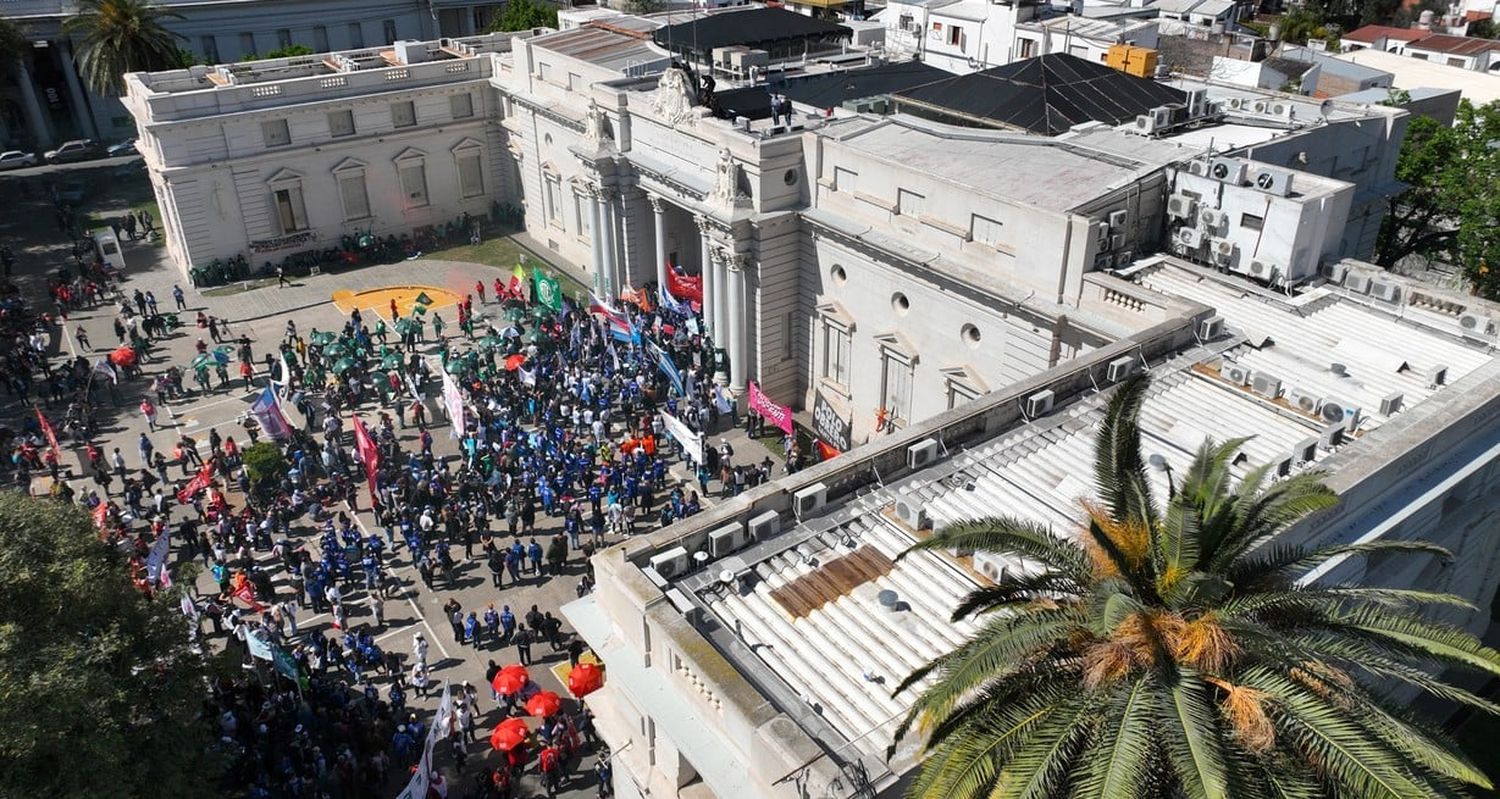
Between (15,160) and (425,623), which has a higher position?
(15,160)

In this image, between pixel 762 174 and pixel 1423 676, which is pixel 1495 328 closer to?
pixel 1423 676

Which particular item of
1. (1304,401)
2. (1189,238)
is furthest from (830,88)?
(1304,401)

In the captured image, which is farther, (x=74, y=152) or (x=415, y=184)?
(x=74, y=152)

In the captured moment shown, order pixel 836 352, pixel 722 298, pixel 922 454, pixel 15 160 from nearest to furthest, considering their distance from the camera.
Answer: pixel 922 454
pixel 836 352
pixel 722 298
pixel 15 160

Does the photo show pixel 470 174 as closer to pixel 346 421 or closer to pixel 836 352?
pixel 346 421

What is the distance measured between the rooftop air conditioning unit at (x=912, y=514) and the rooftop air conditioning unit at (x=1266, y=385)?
871 cm

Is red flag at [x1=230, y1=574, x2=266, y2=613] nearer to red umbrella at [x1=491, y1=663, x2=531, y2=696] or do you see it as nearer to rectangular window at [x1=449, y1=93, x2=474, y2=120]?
red umbrella at [x1=491, y1=663, x2=531, y2=696]

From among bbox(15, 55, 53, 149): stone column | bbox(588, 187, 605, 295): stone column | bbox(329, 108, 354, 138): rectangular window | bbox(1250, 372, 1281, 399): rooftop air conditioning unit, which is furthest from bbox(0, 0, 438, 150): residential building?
bbox(1250, 372, 1281, 399): rooftop air conditioning unit

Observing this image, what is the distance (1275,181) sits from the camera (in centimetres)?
2703

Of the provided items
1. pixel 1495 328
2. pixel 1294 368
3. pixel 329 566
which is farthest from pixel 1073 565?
pixel 329 566

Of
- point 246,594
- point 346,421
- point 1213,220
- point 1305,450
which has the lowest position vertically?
point 346,421

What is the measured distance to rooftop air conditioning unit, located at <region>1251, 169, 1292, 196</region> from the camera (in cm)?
2688

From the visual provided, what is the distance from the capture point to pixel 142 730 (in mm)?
17094

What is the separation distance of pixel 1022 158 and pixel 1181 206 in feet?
17.3
